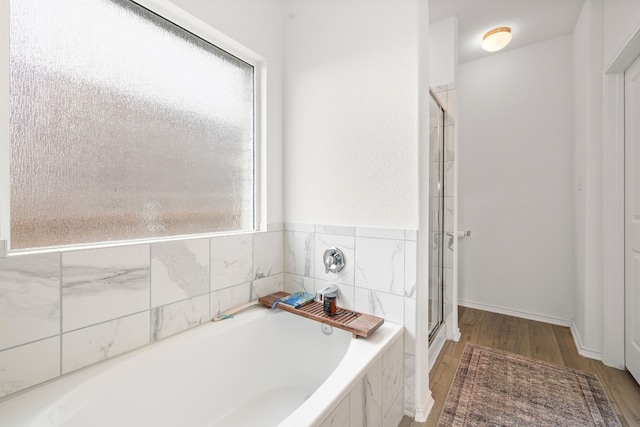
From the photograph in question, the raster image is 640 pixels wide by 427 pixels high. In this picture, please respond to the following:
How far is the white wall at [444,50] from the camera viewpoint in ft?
7.55

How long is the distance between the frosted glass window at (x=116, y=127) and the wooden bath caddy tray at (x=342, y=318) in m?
0.58

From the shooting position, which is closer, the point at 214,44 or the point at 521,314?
the point at 214,44

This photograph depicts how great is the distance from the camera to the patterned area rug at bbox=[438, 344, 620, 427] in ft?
4.79

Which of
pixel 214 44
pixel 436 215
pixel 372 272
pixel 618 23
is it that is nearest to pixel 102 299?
pixel 372 272

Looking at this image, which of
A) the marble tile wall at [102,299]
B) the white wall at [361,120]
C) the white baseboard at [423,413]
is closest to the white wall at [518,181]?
the white wall at [361,120]

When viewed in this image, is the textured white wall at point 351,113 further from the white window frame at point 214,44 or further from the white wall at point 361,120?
the white window frame at point 214,44

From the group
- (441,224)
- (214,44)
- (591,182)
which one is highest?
(214,44)

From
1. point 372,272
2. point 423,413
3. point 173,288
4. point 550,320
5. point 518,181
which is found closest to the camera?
point 173,288

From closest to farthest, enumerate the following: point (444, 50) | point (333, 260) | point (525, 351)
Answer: point (333, 260) → point (525, 351) → point (444, 50)

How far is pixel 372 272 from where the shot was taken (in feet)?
5.16

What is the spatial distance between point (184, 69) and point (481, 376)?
99.1 inches

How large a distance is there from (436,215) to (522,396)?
3.80 ft

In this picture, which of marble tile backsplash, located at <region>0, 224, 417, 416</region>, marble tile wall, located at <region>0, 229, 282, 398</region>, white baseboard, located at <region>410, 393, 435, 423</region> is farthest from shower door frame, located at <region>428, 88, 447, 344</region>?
marble tile wall, located at <region>0, 229, 282, 398</region>

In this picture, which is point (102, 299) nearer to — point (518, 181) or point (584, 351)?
point (584, 351)
